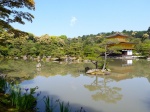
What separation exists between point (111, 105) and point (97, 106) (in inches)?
24.6

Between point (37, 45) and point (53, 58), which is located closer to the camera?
point (53, 58)

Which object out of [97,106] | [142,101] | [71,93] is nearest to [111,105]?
[97,106]

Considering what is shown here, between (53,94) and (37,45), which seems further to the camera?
(37,45)

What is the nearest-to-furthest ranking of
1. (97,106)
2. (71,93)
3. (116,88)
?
(97,106) < (71,93) < (116,88)

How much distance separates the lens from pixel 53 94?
1062 centimetres

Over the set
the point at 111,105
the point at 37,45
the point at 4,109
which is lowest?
the point at 111,105

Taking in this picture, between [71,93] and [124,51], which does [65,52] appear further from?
[71,93]

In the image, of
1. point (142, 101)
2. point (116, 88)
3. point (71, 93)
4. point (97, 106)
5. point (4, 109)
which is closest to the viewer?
point (4, 109)

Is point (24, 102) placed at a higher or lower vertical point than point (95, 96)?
higher

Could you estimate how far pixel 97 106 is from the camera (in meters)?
8.61

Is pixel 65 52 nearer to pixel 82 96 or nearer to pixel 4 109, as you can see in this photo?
pixel 82 96

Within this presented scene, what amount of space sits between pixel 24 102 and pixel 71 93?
16.0ft

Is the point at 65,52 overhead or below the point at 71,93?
overhead

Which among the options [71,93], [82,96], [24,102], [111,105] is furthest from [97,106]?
[24,102]
